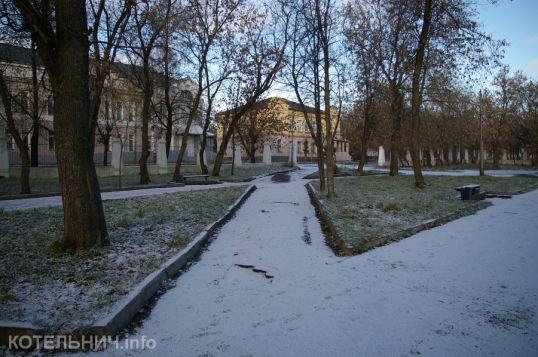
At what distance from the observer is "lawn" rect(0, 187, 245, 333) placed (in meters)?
3.86

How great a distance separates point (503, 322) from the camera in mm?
3727

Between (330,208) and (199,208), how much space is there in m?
3.71

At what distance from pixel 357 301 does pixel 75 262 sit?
3.92m

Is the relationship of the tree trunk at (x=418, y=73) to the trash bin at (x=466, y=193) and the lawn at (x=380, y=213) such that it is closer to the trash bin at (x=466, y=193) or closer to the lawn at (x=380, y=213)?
the lawn at (x=380, y=213)

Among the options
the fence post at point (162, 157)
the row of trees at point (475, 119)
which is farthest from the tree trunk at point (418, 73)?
the fence post at point (162, 157)

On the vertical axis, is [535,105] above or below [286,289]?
above

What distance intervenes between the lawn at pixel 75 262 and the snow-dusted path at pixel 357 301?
600mm

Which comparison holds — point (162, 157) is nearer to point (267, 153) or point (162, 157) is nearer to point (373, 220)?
point (267, 153)

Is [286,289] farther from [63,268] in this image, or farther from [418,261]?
[63,268]

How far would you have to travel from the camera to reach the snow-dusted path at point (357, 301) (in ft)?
11.0

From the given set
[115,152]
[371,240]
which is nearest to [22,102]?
[115,152]

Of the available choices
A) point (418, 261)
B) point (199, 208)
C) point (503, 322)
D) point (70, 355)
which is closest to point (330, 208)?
point (199, 208)

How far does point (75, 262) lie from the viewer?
539 centimetres

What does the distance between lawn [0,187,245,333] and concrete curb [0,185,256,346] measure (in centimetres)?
11
